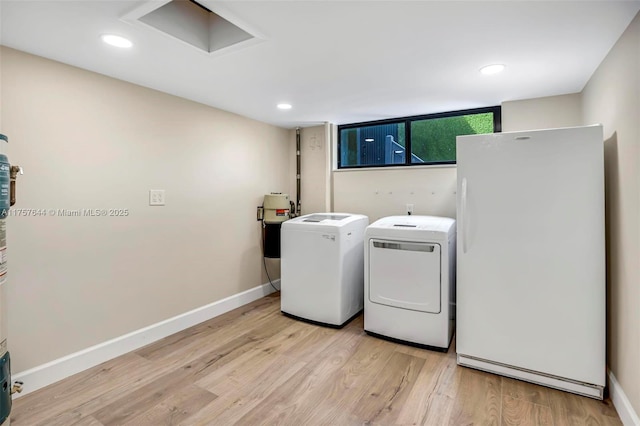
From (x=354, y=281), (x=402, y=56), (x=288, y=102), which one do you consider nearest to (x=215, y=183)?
(x=288, y=102)

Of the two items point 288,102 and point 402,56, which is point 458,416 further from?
point 288,102

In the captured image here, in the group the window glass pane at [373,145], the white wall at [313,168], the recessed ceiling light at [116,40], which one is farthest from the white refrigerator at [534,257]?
the recessed ceiling light at [116,40]

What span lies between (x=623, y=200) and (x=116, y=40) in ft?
9.65

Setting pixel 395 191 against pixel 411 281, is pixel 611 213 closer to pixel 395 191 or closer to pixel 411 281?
pixel 411 281

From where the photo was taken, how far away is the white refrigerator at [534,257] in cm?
188

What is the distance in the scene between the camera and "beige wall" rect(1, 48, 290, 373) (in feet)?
6.42

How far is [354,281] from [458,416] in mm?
1514

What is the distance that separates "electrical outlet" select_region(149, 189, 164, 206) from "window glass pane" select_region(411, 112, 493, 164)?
254 cm

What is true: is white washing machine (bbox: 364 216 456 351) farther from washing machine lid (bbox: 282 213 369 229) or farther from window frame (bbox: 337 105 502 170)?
window frame (bbox: 337 105 502 170)

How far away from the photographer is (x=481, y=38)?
1762mm

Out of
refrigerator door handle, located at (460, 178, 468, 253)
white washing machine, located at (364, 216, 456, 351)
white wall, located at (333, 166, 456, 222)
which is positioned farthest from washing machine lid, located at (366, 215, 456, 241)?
white wall, located at (333, 166, 456, 222)

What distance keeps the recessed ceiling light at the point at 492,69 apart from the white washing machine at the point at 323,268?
1605mm

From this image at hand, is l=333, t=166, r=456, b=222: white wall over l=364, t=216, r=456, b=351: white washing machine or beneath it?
over

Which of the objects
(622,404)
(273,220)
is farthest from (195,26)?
(622,404)
